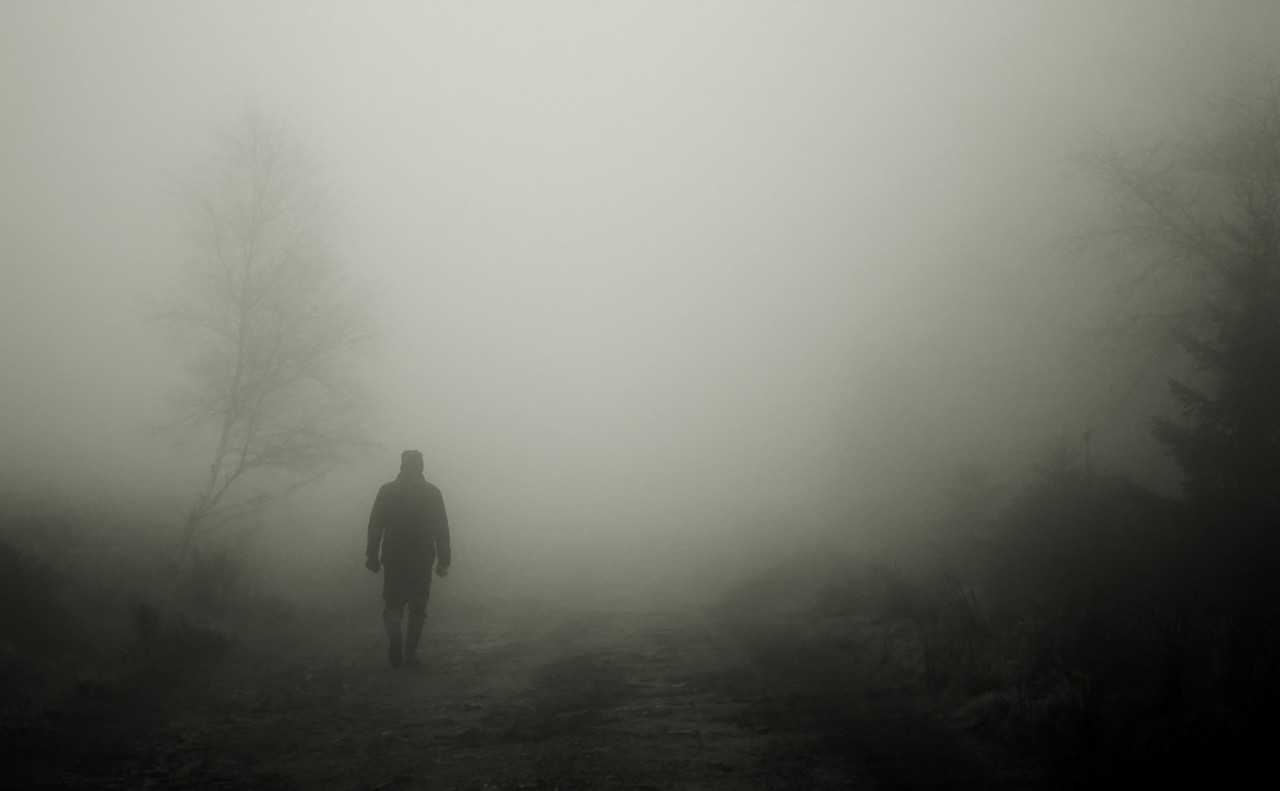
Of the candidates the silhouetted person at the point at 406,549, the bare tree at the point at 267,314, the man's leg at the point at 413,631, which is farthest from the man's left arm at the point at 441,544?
the bare tree at the point at 267,314

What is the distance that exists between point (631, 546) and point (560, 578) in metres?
8.76

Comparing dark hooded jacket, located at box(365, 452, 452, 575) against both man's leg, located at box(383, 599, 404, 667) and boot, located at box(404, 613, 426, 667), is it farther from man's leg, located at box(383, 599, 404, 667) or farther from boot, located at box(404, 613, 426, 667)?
boot, located at box(404, 613, 426, 667)

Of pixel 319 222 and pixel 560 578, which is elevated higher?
pixel 319 222

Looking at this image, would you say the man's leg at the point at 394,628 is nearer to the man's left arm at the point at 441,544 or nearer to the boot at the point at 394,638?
the boot at the point at 394,638

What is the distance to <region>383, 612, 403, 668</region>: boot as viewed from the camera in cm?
904

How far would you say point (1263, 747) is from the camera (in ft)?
12.9

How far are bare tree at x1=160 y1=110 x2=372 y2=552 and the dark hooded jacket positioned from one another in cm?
511

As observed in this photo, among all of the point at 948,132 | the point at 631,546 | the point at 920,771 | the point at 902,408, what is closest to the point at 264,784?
the point at 920,771

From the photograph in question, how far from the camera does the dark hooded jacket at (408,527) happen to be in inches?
369

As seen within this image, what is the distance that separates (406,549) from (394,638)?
124 cm

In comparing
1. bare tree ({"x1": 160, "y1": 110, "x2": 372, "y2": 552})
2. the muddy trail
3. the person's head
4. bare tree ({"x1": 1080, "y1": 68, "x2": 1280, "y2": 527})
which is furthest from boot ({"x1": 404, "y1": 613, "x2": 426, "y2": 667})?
bare tree ({"x1": 1080, "y1": 68, "x2": 1280, "y2": 527})

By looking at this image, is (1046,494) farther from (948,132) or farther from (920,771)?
(948,132)

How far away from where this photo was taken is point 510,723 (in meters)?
6.54

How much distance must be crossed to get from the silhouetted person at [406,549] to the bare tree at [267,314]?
5144 mm
